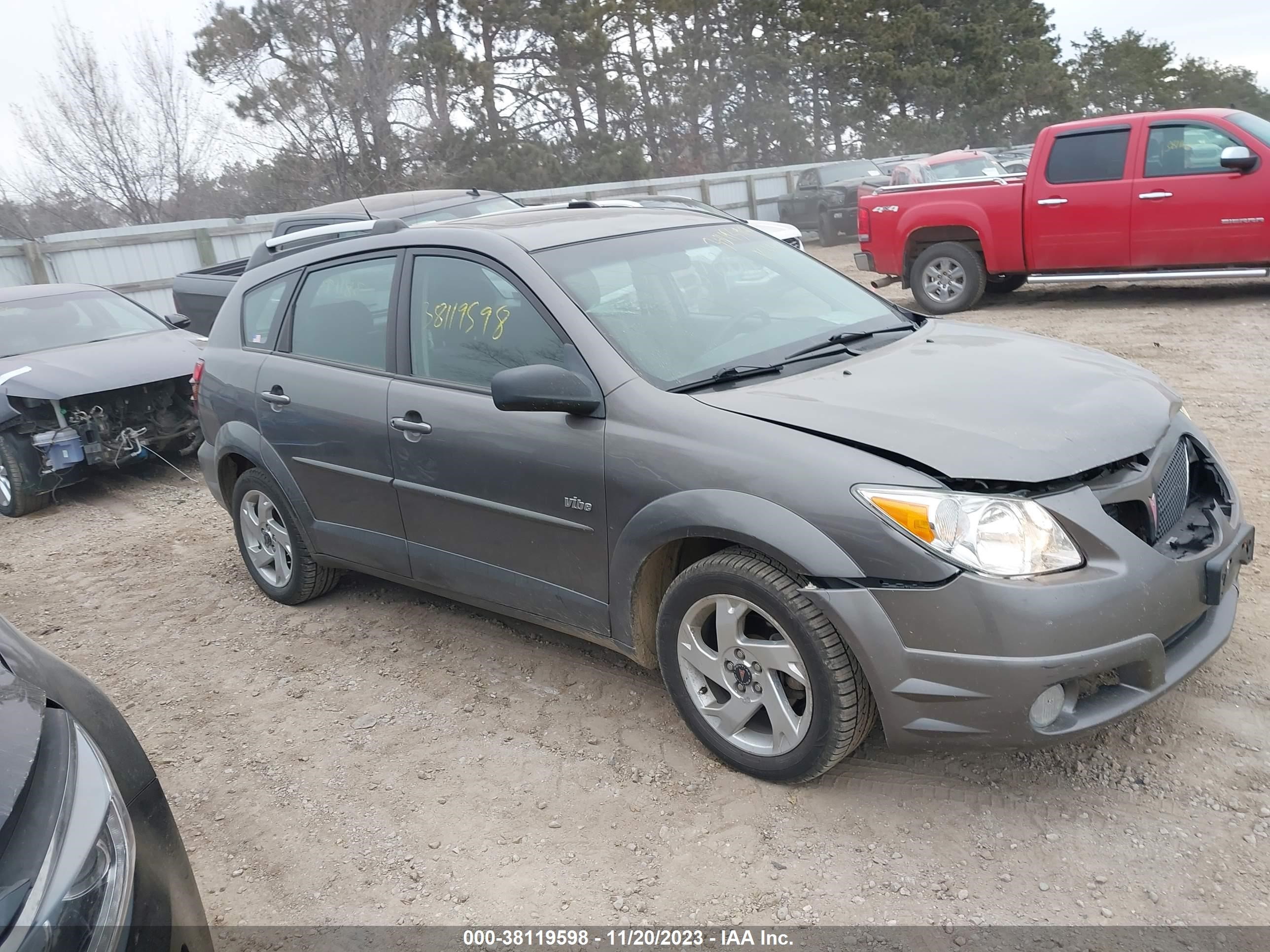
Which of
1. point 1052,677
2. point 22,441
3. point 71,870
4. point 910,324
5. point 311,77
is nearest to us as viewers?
point 71,870

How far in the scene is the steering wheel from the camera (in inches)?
146

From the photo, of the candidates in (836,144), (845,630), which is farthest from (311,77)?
(845,630)

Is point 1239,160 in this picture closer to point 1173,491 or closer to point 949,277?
point 949,277

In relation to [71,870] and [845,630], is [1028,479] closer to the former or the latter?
[845,630]

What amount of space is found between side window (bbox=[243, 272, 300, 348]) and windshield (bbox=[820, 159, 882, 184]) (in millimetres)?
18513

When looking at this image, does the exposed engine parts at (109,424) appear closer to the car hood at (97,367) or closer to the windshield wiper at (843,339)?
the car hood at (97,367)

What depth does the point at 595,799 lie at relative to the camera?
3.35 meters

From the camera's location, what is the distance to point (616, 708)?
3.88 metres

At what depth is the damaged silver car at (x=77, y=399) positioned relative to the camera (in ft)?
24.5

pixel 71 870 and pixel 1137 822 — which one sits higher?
pixel 71 870

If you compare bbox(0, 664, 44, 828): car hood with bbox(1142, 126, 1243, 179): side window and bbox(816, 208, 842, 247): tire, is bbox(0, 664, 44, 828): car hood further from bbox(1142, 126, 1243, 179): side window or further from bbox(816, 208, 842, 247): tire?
bbox(816, 208, 842, 247): tire

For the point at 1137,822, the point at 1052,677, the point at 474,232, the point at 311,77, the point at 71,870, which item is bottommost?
the point at 1137,822

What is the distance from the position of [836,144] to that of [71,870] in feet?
125

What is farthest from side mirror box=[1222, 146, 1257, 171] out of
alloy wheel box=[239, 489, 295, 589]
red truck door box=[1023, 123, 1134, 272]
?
alloy wheel box=[239, 489, 295, 589]
